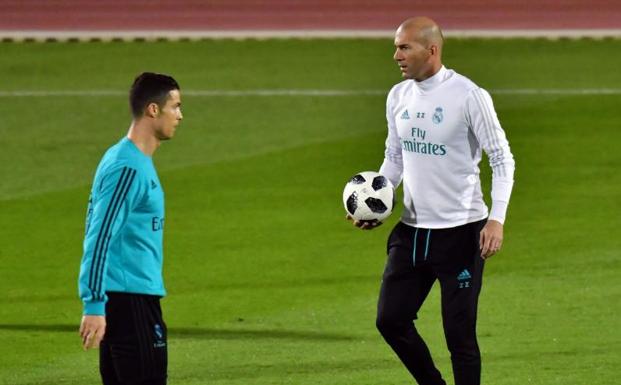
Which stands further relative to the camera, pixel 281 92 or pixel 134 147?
pixel 281 92

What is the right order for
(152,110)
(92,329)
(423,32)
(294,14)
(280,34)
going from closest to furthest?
(92,329) < (152,110) < (423,32) < (280,34) < (294,14)

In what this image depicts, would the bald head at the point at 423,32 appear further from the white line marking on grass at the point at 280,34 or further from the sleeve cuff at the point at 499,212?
the white line marking on grass at the point at 280,34

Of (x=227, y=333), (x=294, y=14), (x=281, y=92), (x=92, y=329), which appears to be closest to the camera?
(x=92, y=329)

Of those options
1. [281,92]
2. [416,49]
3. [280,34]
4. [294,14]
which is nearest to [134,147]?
[416,49]

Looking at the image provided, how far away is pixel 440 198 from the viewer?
28.7 feet

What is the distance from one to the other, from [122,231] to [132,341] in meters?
0.46

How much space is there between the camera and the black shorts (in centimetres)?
721

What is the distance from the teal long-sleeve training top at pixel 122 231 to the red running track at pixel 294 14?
24.5m

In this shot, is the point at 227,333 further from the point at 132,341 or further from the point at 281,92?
the point at 281,92

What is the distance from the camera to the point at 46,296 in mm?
12562

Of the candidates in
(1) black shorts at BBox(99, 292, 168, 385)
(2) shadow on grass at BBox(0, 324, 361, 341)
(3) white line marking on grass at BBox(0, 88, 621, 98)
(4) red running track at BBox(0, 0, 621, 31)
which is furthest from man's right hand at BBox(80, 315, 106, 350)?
(4) red running track at BBox(0, 0, 621, 31)

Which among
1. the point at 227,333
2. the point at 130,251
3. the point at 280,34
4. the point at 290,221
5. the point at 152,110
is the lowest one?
the point at 280,34

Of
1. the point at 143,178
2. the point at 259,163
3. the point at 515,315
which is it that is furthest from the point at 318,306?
the point at 259,163

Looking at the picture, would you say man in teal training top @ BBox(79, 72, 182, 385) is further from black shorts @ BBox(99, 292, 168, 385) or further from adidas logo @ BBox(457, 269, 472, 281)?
adidas logo @ BBox(457, 269, 472, 281)
